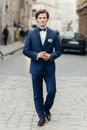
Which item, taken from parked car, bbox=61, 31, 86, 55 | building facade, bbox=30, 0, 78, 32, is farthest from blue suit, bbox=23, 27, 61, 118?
building facade, bbox=30, 0, 78, 32

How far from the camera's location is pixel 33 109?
9.07 meters

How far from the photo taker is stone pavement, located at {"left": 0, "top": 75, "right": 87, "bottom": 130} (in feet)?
25.0

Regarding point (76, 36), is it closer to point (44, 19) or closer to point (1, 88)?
point (1, 88)

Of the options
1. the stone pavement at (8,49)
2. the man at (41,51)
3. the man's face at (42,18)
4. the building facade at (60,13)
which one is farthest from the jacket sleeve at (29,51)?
the building facade at (60,13)

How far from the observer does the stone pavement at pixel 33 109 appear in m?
7.61

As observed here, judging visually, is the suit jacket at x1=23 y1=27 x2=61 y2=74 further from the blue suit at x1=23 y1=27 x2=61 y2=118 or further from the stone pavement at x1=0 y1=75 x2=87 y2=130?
the stone pavement at x1=0 y1=75 x2=87 y2=130

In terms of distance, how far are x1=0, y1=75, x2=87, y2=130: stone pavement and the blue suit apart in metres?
0.43

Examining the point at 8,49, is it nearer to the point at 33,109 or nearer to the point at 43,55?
the point at 33,109

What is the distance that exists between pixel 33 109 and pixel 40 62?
1.83m

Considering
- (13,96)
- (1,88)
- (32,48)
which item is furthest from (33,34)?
(1,88)

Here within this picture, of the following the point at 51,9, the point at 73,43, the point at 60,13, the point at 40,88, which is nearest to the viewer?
the point at 40,88

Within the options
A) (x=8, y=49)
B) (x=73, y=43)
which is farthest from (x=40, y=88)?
(x=8, y=49)

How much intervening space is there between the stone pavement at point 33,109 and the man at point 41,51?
39 centimetres

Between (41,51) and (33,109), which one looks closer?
(41,51)
